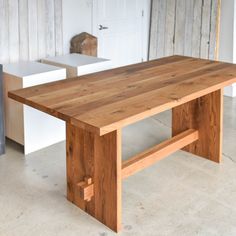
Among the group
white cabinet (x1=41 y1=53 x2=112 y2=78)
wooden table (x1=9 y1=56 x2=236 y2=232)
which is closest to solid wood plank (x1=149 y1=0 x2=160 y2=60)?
white cabinet (x1=41 y1=53 x2=112 y2=78)

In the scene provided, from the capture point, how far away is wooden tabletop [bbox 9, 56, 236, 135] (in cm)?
248

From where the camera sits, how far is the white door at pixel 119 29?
5.46m

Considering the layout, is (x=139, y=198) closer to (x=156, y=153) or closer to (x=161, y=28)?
(x=156, y=153)

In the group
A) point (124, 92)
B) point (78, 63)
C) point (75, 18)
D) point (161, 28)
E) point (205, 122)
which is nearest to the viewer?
point (124, 92)

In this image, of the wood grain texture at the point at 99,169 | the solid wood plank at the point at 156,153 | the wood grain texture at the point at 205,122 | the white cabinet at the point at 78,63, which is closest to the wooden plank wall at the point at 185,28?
the white cabinet at the point at 78,63

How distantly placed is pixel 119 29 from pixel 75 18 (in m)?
0.87

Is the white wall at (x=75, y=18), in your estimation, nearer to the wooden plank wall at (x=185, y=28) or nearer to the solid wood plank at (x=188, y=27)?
the wooden plank wall at (x=185, y=28)

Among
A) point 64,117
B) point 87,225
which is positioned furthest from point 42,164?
point 64,117

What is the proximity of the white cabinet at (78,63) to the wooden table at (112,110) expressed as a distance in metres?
0.82

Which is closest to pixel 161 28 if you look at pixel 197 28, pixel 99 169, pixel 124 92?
pixel 197 28

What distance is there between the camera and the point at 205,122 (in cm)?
372

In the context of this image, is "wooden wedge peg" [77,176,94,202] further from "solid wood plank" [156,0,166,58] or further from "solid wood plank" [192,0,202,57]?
"solid wood plank" [156,0,166,58]

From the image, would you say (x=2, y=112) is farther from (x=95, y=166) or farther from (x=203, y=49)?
(x=203, y=49)

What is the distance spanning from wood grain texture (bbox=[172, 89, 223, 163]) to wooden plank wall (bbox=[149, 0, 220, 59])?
6.41ft
